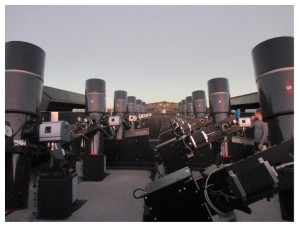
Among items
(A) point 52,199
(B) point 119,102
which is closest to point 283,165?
(A) point 52,199

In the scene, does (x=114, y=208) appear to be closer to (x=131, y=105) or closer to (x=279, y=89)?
(x=279, y=89)

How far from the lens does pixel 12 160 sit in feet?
11.4

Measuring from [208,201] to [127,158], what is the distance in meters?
5.23

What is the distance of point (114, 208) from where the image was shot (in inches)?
137

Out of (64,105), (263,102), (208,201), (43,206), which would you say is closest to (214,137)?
(263,102)

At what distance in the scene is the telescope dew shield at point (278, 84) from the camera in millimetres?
2113

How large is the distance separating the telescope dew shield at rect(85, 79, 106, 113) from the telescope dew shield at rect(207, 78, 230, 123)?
317 cm

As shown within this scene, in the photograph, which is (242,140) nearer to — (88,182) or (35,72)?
(88,182)

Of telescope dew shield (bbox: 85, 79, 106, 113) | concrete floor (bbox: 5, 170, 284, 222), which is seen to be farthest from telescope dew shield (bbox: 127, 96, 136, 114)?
concrete floor (bbox: 5, 170, 284, 222)

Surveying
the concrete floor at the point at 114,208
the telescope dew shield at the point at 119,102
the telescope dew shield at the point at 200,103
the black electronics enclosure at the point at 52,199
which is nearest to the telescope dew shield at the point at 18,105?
the concrete floor at the point at 114,208

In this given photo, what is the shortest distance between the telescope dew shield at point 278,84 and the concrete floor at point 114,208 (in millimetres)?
1548

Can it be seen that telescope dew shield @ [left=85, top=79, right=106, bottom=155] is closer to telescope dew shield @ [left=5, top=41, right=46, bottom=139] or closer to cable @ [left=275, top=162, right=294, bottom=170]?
telescope dew shield @ [left=5, top=41, right=46, bottom=139]

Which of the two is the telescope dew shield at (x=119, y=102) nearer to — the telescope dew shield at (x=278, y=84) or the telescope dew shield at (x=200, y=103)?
the telescope dew shield at (x=200, y=103)

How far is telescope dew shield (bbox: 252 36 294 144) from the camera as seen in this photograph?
211 cm
